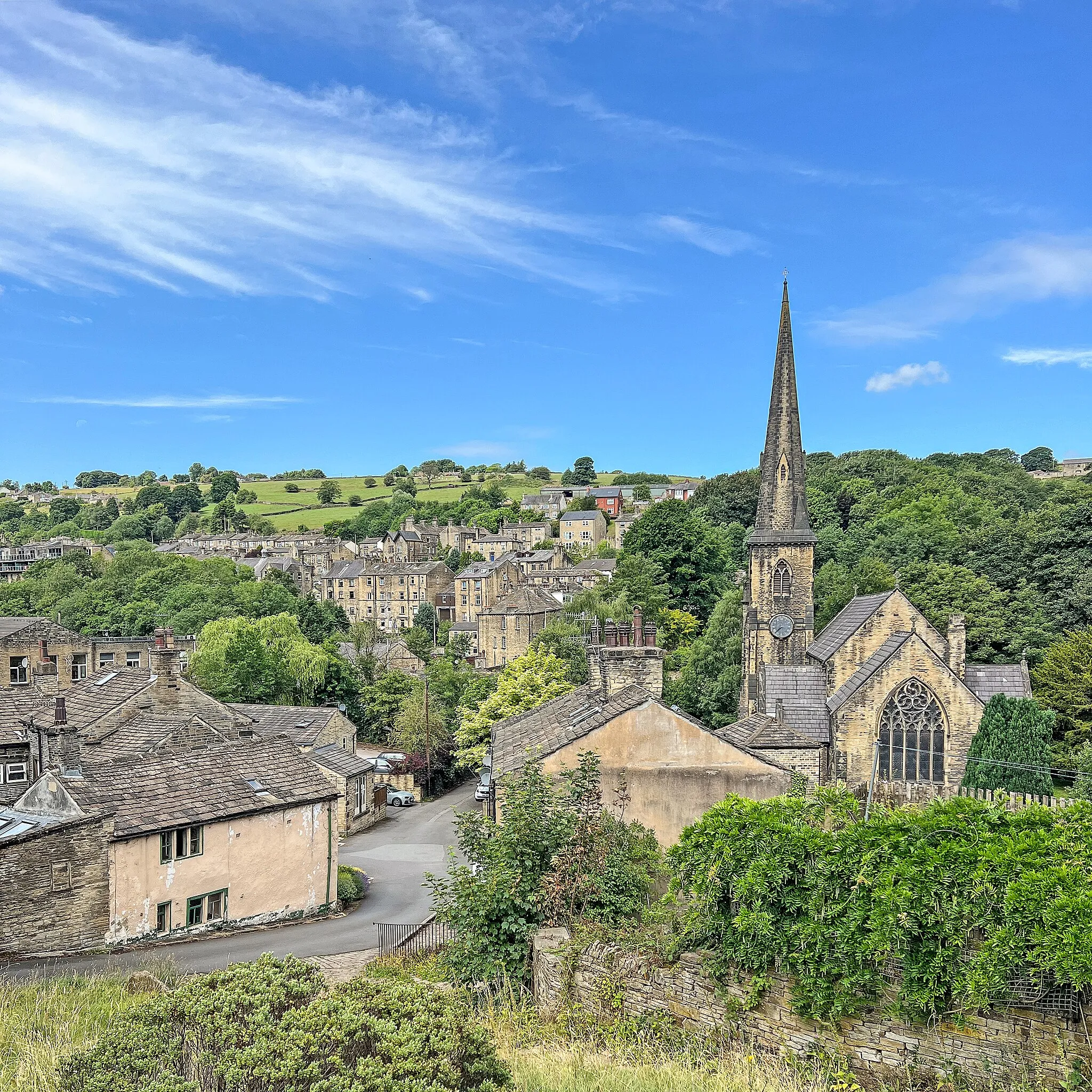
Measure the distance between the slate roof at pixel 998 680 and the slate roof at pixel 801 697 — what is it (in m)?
5.25

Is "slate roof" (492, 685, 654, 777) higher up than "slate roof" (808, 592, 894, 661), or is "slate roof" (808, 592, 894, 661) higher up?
"slate roof" (808, 592, 894, 661)

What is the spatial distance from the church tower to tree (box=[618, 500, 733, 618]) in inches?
1239

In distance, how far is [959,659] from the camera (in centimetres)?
3195

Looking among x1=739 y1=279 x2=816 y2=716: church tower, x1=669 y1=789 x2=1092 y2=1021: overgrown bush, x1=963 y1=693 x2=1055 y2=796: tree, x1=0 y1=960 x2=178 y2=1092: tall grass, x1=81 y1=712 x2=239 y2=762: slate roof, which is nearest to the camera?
x1=0 y1=960 x2=178 y2=1092: tall grass

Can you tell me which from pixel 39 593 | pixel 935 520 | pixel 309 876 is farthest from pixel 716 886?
pixel 39 593

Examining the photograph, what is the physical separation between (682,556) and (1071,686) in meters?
37.9

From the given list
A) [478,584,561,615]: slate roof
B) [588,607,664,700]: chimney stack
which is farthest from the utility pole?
[478,584,561,615]: slate roof

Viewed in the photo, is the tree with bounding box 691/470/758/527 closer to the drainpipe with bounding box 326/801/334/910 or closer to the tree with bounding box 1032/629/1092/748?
the tree with bounding box 1032/629/1092/748

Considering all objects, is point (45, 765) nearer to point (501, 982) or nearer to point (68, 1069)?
point (501, 982)

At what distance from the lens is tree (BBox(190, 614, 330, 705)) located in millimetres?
50938

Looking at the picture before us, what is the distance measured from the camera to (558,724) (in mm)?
22297

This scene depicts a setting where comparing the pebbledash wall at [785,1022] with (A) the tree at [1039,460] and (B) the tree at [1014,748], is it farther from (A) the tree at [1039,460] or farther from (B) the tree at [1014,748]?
(A) the tree at [1039,460]

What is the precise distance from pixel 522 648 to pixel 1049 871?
7269cm

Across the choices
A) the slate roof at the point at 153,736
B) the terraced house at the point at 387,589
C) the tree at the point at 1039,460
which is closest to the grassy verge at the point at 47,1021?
the slate roof at the point at 153,736
